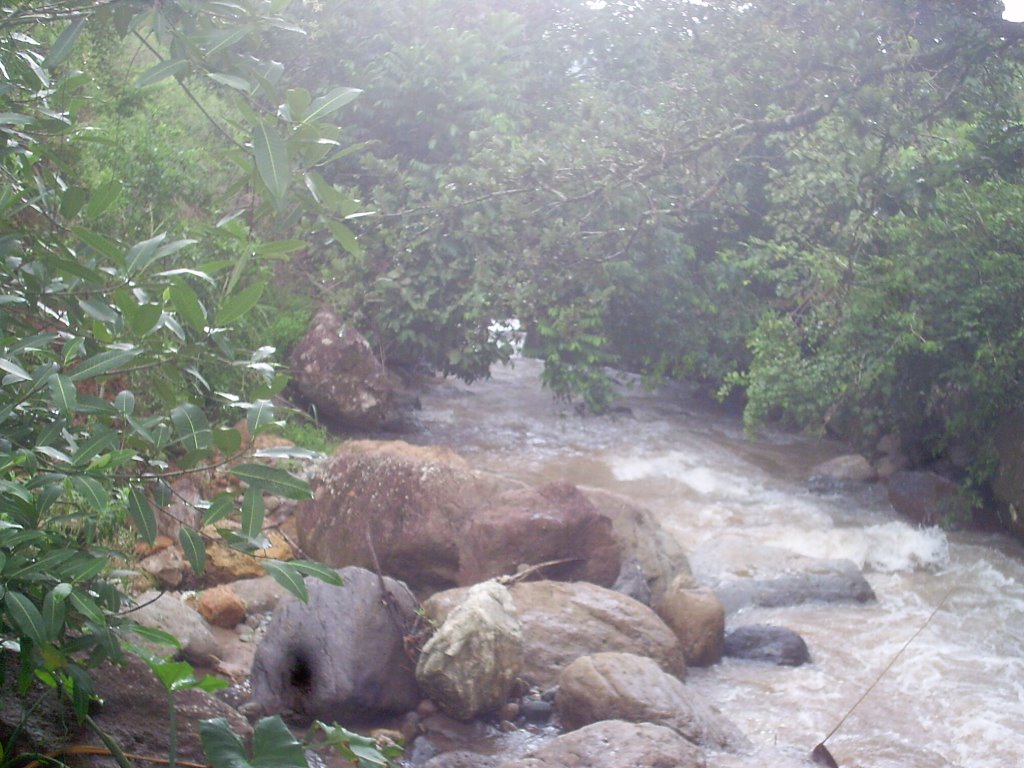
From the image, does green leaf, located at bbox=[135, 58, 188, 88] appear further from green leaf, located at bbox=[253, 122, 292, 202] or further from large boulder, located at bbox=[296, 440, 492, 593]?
large boulder, located at bbox=[296, 440, 492, 593]

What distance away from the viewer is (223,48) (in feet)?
7.19

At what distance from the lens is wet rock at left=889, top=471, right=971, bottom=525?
8969 millimetres

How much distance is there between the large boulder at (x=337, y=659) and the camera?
4988mm

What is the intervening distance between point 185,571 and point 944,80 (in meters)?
5.74

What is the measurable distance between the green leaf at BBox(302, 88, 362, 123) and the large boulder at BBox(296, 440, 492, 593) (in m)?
4.79

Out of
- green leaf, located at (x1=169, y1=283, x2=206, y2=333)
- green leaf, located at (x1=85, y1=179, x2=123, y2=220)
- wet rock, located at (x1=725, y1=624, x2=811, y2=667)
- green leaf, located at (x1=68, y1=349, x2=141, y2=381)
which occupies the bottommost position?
wet rock, located at (x1=725, y1=624, x2=811, y2=667)

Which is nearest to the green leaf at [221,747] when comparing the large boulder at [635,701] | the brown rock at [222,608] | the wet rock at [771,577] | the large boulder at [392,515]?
the large boulder at [635,701]

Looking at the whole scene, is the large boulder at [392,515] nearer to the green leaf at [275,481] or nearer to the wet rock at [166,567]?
the wet rock at [166,567]

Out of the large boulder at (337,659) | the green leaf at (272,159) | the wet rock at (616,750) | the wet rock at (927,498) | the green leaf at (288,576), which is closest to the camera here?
the green leaf at (272,159)

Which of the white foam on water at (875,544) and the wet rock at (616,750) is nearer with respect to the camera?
the wet rock at (616,750)

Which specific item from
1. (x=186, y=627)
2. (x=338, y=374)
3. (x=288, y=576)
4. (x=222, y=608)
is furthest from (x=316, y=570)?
(x=338, y=374)

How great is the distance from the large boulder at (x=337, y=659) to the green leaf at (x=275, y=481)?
115 inches

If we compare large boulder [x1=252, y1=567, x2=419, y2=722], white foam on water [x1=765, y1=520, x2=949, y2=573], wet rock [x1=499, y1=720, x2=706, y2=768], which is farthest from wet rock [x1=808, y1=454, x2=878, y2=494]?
wet rock [x1=499, y1=720, x2=706, y2=768]

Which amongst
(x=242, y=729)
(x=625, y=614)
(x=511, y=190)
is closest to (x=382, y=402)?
(x=511, y=190)
